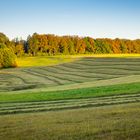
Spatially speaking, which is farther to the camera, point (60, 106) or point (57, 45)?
point (57, 45)

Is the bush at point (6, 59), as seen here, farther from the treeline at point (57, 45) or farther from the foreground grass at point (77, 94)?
the foreground grass at point (77, 94)

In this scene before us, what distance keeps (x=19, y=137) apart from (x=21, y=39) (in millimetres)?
154150

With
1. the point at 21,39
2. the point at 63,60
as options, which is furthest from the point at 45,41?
the point at 63,60

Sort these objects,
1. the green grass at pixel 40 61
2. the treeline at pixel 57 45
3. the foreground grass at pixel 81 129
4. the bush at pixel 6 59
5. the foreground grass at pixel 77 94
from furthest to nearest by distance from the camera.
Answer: the treeline at pixel 57 45 → the green grass at pixel 40 61 → the bush at pixel 6 59 → the foreground grass at pixel 77 94 → the foreground grass at pixel 81 129

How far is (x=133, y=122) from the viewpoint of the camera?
1388 centimetres

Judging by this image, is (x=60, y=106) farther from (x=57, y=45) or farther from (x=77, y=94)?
(x=57, y=45)

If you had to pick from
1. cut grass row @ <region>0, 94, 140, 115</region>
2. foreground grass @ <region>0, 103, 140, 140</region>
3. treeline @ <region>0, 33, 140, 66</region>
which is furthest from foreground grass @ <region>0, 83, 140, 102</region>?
Result: treeline @ <region>0, 33, 140, 66</region>

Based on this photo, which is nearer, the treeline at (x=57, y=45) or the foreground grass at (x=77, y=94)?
the foreground grass at (x=77, y=94)

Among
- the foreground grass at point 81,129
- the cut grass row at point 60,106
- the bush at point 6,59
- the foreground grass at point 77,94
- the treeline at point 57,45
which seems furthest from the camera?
the treeline at point 57,45

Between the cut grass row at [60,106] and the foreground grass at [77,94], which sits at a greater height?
the cut grass row at [60,106]

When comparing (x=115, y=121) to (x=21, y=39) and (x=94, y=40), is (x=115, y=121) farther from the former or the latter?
(x=94, y=40)

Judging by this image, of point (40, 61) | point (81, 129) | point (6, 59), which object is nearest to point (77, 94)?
point (81, 129)

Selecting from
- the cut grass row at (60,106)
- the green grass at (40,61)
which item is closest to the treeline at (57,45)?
the green grass at (40,61)

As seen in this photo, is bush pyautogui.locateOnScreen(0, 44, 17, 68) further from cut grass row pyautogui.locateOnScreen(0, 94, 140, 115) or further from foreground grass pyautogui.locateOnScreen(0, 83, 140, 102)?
cut grass row pyautogui.locateOnScreen(0, 94, 140, 115)
